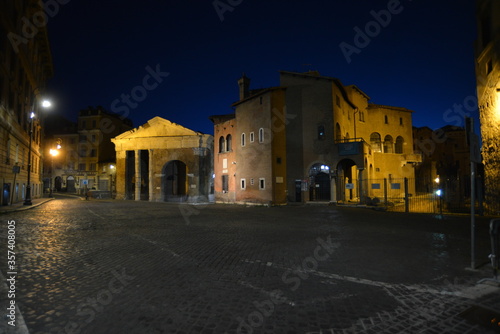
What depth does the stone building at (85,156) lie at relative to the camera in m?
62.4

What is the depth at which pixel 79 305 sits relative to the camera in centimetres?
422

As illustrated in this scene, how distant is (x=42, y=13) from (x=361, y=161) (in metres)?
37.0

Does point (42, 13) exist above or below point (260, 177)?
above

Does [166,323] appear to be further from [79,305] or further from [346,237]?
[346,237]

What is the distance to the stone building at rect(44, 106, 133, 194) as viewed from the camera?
6241 centimetres

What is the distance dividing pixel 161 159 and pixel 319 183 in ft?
67.2

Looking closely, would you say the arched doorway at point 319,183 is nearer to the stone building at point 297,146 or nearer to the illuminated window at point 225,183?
the stone building at point 297,146

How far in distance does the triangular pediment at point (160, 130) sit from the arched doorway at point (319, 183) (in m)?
15.5

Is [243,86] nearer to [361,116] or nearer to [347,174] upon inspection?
[361,116]

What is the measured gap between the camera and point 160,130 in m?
38.8

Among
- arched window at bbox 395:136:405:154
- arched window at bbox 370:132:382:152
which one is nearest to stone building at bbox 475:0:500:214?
arched window at bbox 370:132:382:152

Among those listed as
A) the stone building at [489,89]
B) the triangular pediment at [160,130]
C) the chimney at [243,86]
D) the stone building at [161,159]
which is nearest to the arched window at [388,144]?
the stone building at [489,89]

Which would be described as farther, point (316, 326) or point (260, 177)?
point (260, 177)

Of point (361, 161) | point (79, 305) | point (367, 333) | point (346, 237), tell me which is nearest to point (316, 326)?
point (367, 333)
